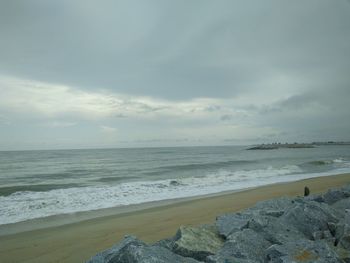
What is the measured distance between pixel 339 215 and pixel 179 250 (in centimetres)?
393

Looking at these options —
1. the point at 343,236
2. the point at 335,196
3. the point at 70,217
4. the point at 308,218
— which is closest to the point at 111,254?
the point at 343,236

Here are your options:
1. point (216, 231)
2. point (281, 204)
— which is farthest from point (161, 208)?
point (216, 231)

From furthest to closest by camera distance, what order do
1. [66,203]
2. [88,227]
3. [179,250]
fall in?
[66,203] → [88,227] → [179,250]

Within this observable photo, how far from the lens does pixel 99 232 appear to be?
845 cm

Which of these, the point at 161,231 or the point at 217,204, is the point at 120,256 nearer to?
the point at 161,231

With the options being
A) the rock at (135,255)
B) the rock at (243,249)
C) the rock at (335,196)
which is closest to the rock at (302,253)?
the rock at (243,249)

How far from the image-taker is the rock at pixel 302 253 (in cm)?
384

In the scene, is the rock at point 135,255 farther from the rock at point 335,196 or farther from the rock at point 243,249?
the rock at point 335,196

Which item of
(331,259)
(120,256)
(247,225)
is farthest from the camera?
(247,225)

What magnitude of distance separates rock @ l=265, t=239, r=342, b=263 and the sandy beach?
407 centimetres

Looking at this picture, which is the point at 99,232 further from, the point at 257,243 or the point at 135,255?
the point at 257,243

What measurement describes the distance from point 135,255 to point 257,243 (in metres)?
1.95

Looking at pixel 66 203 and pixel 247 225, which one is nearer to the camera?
pixel 247 225

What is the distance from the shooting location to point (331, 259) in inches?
149
